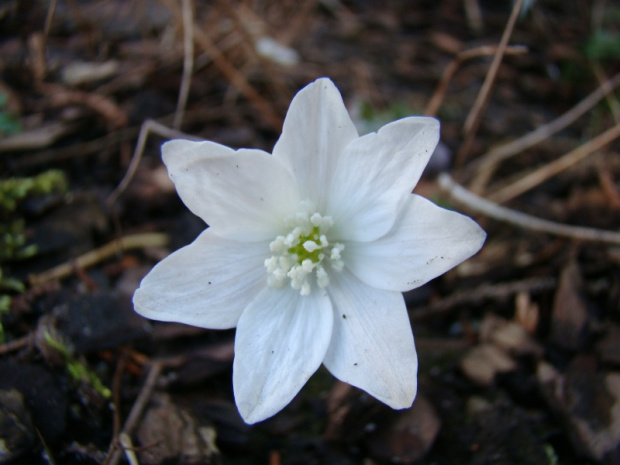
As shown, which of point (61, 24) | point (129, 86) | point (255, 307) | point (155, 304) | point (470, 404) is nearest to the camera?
point (155, 304)

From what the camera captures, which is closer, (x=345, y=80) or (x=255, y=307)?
(x=255, y=307)

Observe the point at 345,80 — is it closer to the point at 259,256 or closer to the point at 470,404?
the point at 259,256

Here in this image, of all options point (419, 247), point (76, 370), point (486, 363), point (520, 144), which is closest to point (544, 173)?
point (520, 144)

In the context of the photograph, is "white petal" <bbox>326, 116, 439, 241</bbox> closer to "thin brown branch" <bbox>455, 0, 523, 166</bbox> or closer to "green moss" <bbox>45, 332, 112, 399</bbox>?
"thin brown branch" <bbox>455, 0, 523, 166</bbox>

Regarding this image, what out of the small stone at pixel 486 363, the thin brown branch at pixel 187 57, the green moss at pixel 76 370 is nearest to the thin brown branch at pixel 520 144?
the small stone at pixel 486 363

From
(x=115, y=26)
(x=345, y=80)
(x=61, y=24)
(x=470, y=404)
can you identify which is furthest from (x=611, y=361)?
(x=61, y=24)

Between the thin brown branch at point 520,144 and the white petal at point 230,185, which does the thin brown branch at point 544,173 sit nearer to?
the thin brown branch at point 520,144

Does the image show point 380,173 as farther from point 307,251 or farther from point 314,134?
point 307,251
